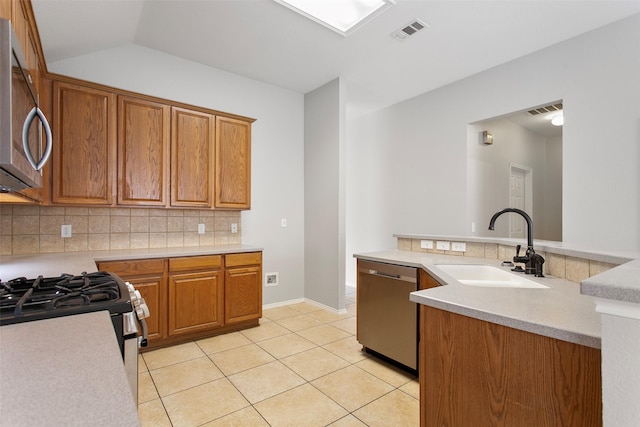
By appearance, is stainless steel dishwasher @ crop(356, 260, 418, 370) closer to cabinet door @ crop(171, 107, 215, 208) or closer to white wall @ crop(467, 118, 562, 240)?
cabinet door @ crop(171, 107, 215, 208)

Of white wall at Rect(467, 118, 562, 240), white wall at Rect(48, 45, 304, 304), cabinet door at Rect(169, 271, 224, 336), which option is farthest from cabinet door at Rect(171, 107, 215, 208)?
white wall at Rect(467, 118, 562, 240)

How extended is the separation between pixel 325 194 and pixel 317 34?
5.94ft

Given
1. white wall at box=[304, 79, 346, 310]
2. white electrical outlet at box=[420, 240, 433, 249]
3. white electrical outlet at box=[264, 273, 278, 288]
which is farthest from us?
white electrical outlet at box=[264, 273, 278, 288]

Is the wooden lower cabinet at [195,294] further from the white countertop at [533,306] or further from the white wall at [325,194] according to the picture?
the white countertop at [533,306]

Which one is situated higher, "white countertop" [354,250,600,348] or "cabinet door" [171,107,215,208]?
"cabinet door" [171,107,215,208]

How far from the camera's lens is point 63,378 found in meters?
0.58

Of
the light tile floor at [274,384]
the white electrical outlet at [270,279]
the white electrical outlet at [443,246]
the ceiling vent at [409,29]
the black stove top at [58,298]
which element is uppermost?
the ceiling vent at [409,29]

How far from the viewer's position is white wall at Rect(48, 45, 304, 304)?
3.31 m

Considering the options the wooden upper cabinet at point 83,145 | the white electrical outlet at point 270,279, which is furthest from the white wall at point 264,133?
the wooden upper cabinet at point 83,145

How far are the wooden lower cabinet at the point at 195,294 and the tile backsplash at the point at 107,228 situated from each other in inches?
23.3

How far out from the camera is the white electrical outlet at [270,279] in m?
4.06

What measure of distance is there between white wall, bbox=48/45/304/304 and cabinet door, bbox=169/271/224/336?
0.94m

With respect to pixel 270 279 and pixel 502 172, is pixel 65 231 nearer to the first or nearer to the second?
pixel 270 279

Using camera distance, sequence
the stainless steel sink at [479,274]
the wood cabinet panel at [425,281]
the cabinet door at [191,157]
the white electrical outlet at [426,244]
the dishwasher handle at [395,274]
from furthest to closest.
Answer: the cabinet door at [191,157]
the white electrical outlet at [426,244]
the dishwasher handle at [395,274]
the wood cabinet panel at [425,281]
the stainless steel sink at [479,274]
